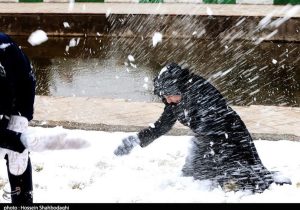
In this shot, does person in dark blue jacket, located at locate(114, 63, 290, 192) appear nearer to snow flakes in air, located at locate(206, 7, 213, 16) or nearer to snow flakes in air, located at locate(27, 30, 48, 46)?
snow flakes in air, located at locate(206, 7, 213, 16)

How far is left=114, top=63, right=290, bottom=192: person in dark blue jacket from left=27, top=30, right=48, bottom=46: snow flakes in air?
27.7ft

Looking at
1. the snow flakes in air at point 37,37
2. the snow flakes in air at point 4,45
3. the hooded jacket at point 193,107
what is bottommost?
the hooded jacket at point 193,107

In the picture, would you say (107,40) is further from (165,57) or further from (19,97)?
(19,97)

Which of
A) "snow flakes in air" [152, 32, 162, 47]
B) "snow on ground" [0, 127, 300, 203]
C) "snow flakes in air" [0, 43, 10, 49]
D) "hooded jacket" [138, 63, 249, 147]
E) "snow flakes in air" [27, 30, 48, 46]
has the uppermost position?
"snow flakes in air" [27, 30, 48, 46]

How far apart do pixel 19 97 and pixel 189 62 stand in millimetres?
6526

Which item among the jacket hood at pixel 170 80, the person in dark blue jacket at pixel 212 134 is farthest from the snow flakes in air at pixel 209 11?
the jacket hood at pixel 170 80

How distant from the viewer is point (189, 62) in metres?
9.67

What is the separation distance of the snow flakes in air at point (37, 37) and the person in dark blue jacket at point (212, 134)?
844 cm

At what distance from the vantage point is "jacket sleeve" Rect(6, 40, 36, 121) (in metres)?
3.27

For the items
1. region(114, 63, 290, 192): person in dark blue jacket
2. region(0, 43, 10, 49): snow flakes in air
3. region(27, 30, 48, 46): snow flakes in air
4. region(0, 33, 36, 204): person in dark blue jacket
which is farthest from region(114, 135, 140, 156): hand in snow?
region(27, 30, 48, 46): snow flakes in air

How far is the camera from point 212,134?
158 inches

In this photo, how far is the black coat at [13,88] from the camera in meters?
3.23

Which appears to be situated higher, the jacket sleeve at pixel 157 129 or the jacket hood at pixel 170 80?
the jacket hood at pixel 170 80

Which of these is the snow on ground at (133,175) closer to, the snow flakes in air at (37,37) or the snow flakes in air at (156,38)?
the snow flakes in air at (156,38)
